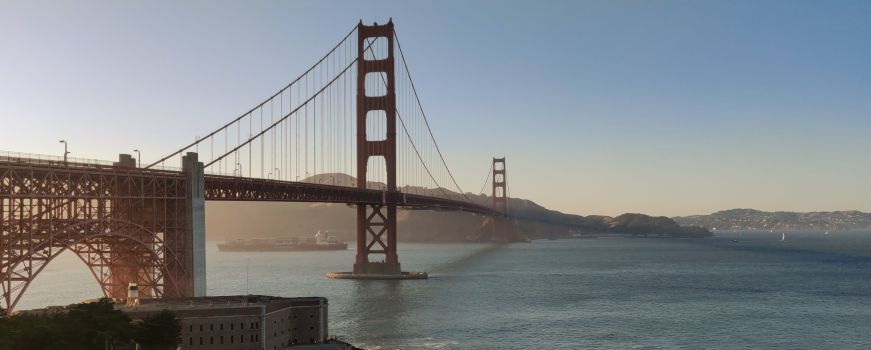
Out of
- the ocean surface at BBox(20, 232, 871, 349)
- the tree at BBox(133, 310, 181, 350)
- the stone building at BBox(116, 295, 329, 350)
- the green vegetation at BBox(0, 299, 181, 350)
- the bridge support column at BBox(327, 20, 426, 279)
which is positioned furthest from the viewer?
the bridge support column at BBox(327, 20, 426, 279)

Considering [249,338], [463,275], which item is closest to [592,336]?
[249,338]

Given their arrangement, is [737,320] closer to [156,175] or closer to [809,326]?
[809,326]

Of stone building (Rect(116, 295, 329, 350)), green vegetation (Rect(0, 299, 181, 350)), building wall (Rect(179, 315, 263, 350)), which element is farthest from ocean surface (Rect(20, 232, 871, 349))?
green vegetation (Rect(0, 299, 181, 350))

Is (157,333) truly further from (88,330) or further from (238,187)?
(238,187)

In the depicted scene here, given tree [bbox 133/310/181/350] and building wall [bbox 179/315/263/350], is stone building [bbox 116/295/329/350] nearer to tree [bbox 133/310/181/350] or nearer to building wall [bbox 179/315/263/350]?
building wall [bbox 179/315/263/350]

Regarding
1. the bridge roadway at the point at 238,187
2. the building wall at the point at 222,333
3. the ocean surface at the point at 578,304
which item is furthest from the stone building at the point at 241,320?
the bridge roadway at the point at 238,187

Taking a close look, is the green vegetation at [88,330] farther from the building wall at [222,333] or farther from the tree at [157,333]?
the building wall at [222,333]
